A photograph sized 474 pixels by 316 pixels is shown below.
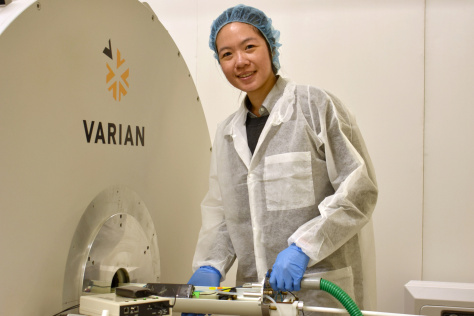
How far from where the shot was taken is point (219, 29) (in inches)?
63.1

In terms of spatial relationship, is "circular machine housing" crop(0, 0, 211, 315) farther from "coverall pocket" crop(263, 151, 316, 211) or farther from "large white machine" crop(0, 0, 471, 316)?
"coverall pocket" crop(263, 151, 316, 211)

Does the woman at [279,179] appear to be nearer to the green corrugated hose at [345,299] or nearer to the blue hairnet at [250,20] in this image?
the blue hairnet at [250,20]

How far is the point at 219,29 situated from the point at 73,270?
2.90 ft

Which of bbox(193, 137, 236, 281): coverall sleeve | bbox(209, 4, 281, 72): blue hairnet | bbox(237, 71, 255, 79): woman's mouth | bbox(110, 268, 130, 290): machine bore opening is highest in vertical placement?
bbox(209, 4, 281, 72): blue hairnet

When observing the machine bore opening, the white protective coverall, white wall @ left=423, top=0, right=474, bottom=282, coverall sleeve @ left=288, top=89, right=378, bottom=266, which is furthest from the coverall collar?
white wall @ left=423, top=0, right=474, bottom=282

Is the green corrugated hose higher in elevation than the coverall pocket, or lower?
lower

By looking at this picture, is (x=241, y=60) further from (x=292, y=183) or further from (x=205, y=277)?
(x=205, y=277)

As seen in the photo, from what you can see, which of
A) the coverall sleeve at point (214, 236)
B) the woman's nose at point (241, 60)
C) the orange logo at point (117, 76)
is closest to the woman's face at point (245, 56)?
the woman's nose at point (241, 60)

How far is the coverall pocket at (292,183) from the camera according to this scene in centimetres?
144

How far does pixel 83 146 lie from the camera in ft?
3.64

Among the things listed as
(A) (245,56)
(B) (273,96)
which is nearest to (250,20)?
(A) (245,56)

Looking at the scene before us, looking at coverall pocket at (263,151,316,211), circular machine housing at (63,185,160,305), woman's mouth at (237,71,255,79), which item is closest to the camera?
circular machine housing at (63,185,160,305)

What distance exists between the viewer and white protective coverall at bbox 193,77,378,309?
138 centimetres

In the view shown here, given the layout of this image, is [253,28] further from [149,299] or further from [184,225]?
[149,299]
